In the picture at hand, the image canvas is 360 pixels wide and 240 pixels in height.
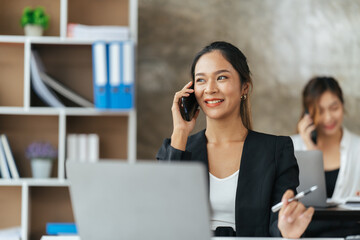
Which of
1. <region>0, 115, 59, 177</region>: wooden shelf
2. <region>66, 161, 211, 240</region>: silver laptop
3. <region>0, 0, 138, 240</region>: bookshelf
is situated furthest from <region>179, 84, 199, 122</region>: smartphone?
<region>0, 115, 59, 177</region>: wooden shelf

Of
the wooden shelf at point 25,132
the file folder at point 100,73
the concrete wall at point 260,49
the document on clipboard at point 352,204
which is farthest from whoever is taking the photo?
the concrete wall at point 260,49

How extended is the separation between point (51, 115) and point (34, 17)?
2.16 feet

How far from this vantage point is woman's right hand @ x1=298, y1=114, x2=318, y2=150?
12.1 ft

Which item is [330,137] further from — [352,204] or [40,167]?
[40,167]

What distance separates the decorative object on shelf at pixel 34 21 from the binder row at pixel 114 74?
1.25 ft

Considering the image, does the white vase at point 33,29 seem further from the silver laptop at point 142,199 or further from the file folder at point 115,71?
the silver laptop at point 142,199

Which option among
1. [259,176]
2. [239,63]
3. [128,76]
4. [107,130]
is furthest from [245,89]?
[107,130]

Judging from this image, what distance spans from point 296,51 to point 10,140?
2102 millimetres

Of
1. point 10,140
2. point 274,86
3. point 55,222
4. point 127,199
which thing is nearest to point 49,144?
point 10,140

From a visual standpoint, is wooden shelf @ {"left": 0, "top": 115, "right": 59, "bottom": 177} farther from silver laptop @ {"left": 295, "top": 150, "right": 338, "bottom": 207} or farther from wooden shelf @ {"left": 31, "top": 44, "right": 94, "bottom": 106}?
silver laptop @ {"left": 295, "top": 150, "right": 338, "bottom": 207}

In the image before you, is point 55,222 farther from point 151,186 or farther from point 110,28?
point 151,186

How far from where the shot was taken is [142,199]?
3.51ft

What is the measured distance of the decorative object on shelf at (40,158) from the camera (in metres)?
3.51

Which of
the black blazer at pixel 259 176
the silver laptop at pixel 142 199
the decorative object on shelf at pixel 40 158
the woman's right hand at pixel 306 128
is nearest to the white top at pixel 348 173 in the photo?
the woman's right hand at pixel 306 128
